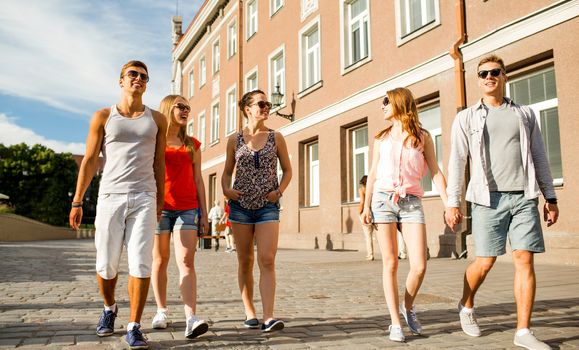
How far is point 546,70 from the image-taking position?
989 cm

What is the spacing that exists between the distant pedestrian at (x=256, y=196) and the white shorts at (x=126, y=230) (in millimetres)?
771

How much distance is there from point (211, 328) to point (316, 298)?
1.94 metres

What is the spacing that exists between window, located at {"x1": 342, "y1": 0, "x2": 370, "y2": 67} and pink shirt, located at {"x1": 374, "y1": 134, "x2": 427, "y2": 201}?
10.8 metres

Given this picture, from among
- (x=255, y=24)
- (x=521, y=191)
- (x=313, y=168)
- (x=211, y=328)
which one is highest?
(x=255, y=24)

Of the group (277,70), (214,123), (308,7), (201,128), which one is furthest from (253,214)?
(201,128)

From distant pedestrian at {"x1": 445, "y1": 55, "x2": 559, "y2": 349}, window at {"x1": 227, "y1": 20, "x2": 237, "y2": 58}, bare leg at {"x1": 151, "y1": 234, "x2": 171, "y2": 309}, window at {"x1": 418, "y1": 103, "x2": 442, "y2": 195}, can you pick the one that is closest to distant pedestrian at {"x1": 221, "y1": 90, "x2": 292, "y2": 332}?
bare leg at {"x1": 151, "y1": 234, "x2": 171, "y2": 309}

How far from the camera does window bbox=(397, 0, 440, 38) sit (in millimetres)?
12438

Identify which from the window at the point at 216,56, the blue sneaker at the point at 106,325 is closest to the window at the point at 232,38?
the window at the point at 216,56

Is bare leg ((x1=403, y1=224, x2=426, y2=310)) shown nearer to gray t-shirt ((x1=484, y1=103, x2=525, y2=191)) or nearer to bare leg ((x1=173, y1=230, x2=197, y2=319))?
gray t-shirt ((x1=484, y1=103, x2=525, y2=191))

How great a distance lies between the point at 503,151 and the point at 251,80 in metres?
20.1

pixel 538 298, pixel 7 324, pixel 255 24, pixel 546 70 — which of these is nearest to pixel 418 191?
pixel 538 298

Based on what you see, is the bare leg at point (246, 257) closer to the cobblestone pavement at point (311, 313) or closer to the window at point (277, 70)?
the cobblestone pavement at point (311, 313)

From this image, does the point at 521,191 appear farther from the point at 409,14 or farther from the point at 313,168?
the point at 313,168

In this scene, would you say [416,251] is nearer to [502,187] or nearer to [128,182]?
[502,187]
